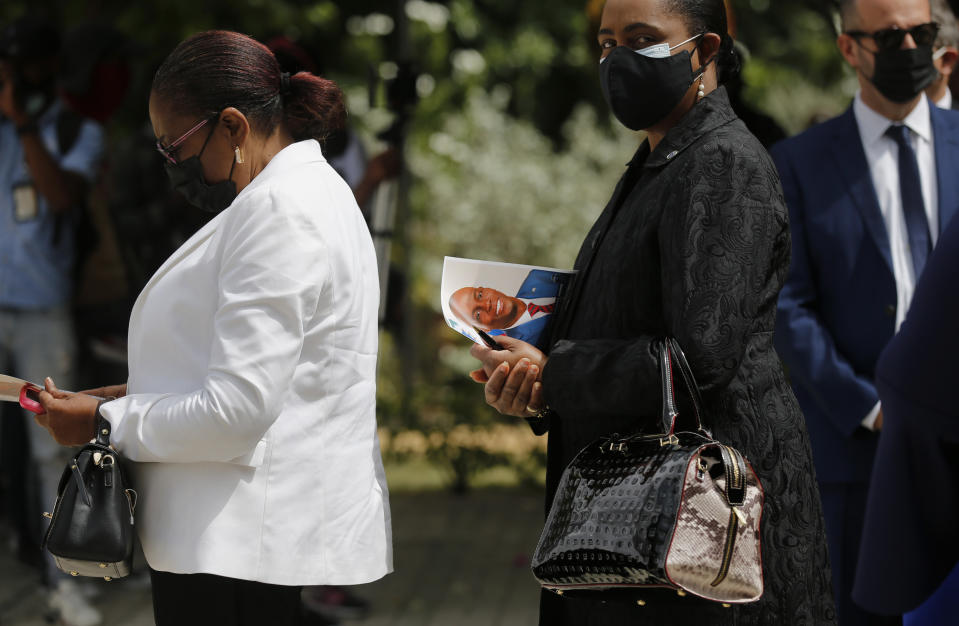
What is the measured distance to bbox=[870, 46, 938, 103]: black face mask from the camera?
3469 mm

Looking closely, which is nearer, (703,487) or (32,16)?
(703,487)

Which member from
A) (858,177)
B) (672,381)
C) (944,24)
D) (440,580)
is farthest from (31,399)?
(440,580)

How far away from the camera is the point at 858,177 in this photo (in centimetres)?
346

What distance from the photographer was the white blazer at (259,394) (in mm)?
2244

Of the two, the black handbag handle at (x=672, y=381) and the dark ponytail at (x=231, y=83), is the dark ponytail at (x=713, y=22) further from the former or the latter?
the dark ponytail at (x=231, y=83)

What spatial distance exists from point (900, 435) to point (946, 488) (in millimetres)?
94

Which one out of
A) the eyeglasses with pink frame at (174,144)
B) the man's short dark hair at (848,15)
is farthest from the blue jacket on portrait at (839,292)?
the eyeglasses with pink frame at (174,144)

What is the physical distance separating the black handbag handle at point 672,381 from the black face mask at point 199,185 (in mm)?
985

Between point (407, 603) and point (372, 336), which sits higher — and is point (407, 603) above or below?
below

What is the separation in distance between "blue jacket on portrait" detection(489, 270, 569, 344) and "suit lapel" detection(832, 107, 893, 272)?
127 centimetres

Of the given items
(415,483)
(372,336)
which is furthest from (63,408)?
(415,483)

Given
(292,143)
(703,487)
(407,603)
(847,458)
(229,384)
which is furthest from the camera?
(407,603)

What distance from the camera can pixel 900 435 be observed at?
5.36 feet

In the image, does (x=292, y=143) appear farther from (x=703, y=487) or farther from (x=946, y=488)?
(x=946, y=488)
